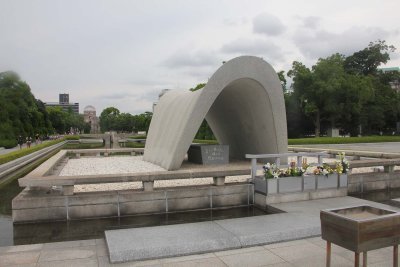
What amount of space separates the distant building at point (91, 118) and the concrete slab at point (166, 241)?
158522 mm

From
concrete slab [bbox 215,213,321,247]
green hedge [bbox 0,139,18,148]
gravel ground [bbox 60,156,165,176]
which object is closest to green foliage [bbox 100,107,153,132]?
green hedge [bbox 0,139,18,148]

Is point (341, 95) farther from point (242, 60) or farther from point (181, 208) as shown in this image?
point (181, 208)

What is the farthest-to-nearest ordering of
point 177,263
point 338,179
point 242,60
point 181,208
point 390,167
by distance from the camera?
point 242,60, point 390,167, point 338,179, point 181,208, point 177,263

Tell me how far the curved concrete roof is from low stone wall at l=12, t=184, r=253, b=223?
4.36 metres

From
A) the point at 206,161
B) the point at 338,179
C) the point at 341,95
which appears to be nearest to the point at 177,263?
the point at 338,179

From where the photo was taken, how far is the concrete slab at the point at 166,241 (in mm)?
5363

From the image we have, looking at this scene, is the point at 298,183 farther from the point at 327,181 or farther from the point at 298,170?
the point at 327,181

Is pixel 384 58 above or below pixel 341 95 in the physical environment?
above

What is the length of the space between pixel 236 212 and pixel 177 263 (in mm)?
4288

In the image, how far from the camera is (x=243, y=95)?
15.9m

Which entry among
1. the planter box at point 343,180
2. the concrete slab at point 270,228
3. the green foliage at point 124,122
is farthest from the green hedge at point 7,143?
the green foliage at point 124,122

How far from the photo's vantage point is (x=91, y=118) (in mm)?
174000

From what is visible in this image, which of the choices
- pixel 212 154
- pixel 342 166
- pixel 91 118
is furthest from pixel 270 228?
pixel 91 118

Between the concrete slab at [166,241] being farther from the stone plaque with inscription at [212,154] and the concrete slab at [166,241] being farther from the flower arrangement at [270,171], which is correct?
the stone plaque with inscription at [212,154]
